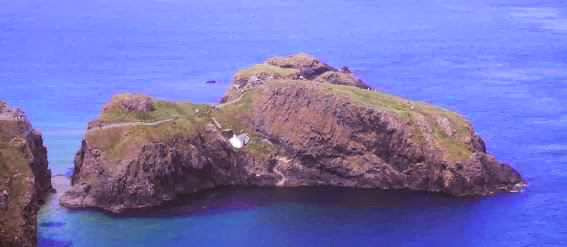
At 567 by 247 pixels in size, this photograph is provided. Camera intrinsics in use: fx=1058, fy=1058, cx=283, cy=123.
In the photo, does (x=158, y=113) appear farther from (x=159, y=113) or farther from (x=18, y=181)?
(x=18, y=181)

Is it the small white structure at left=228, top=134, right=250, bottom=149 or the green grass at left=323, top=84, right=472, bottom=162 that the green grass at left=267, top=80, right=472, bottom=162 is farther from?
the small white structure at left=228, top=134, right=250, bottom=149

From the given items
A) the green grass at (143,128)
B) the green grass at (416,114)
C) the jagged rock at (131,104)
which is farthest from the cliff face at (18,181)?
the green grass at (416,114)

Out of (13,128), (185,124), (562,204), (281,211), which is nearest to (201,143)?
(185,124)

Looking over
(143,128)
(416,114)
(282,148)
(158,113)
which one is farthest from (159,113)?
(416,114)

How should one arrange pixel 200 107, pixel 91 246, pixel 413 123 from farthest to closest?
1. pixel 200 107
2. pixel 413 123
3. pixel 91 246

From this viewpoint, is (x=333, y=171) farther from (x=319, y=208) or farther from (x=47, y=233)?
(x=47, y=233)

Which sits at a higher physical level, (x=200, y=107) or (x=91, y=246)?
(x=200, y=107)
